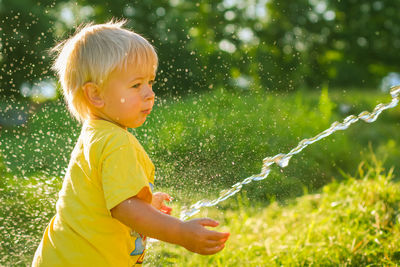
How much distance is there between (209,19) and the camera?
9.24 m

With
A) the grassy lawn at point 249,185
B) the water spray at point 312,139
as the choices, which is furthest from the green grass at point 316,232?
the water spray at point 312,139

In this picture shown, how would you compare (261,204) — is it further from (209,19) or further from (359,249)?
(209,19)

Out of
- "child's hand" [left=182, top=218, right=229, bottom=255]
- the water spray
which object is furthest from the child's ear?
the water spray

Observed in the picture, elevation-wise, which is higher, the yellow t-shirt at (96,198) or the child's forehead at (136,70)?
the child's forehead at (136,70)

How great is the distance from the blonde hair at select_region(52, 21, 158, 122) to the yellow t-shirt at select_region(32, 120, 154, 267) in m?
0.15

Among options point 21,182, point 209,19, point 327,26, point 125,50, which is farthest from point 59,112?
point 327,26

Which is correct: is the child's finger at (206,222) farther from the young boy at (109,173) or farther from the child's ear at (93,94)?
the child's ear at (93,94)

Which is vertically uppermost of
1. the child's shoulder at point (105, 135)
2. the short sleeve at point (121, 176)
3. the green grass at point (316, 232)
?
the child's shoulder at point (105, 135)

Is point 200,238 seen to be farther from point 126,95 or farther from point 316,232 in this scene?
point 316,232

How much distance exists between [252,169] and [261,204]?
285mm

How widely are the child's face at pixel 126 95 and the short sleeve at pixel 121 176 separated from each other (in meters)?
0.20

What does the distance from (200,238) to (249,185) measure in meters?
2.68

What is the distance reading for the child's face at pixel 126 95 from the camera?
1712mm

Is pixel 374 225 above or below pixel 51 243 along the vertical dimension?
below
